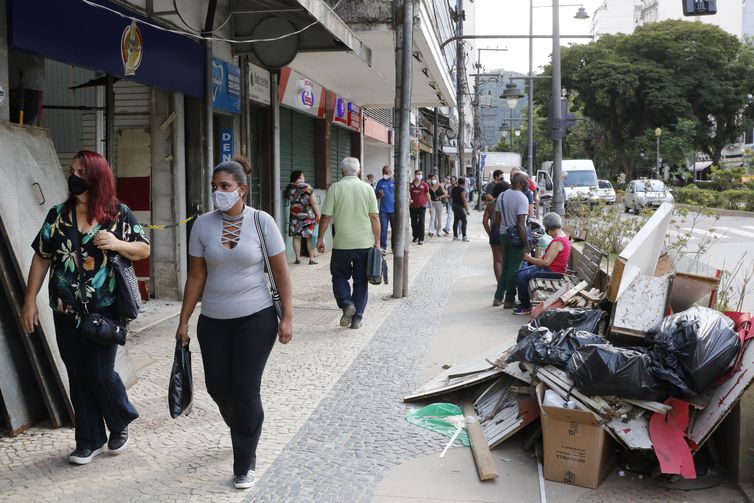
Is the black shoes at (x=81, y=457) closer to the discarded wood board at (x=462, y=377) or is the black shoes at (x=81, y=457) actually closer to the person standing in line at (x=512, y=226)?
the discarded wood board at (x=462, y=377)

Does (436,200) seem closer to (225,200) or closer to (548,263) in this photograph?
(548,263)

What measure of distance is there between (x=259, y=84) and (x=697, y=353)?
926 cm

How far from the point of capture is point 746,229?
72.9 ft

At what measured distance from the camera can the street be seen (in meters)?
4.11

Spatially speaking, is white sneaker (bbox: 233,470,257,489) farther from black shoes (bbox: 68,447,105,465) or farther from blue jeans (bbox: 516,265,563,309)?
blue jeans (bbox: 516,265,563,309)

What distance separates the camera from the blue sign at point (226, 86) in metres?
10.2

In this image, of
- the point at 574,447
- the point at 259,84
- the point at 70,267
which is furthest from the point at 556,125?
the point at 70,267

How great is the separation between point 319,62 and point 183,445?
974cm

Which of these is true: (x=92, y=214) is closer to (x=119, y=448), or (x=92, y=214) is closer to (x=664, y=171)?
(x=119, y=448)

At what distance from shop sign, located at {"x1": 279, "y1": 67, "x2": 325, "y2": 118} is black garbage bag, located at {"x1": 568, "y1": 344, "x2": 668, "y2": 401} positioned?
9.92 metres

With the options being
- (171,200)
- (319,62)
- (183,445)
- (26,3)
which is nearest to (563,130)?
(319,62)

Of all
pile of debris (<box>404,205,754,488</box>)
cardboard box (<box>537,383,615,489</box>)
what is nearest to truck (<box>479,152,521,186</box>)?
pile of debris (<box>404,205,754,488</box>)

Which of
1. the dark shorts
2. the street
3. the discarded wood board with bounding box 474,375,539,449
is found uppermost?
the dark shorts

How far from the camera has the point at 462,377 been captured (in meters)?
5.71
